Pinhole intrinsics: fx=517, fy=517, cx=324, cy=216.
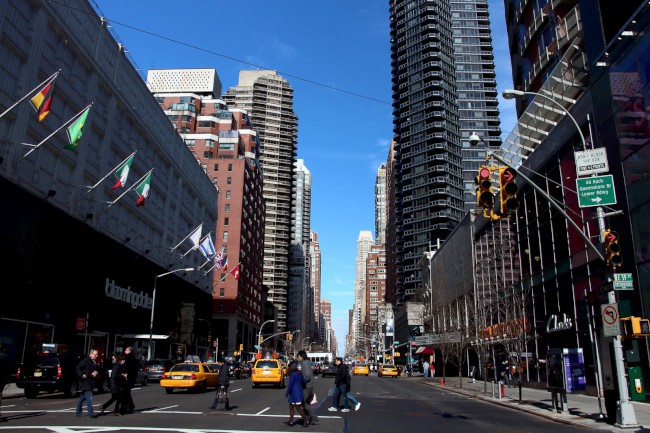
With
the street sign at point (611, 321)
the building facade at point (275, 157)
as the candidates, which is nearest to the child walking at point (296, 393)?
the street sign at point (611, 321)

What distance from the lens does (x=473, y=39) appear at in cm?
13875

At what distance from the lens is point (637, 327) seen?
47.1 ft

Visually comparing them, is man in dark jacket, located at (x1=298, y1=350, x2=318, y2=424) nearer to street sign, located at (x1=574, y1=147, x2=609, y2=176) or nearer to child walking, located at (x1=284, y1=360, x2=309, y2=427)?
child walking, located at (x1=284, y1=360, x2=309, y2=427)

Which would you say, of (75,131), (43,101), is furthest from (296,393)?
(75,131)

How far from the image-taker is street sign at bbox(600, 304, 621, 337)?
48.5 feet

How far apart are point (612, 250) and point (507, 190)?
158 inches

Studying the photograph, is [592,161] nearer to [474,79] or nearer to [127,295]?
[127,295]

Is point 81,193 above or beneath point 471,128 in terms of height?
beneath

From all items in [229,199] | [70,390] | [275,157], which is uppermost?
[275,157]

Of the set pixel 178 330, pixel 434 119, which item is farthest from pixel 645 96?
pixel 434 119

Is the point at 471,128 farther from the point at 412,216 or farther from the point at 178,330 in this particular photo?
the point at 178,330

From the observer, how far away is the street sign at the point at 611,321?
14797 millimetres

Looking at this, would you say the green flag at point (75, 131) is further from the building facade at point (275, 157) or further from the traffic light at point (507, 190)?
the building facade at point (275, 157)

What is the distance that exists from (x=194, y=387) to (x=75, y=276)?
1976 centimetres
